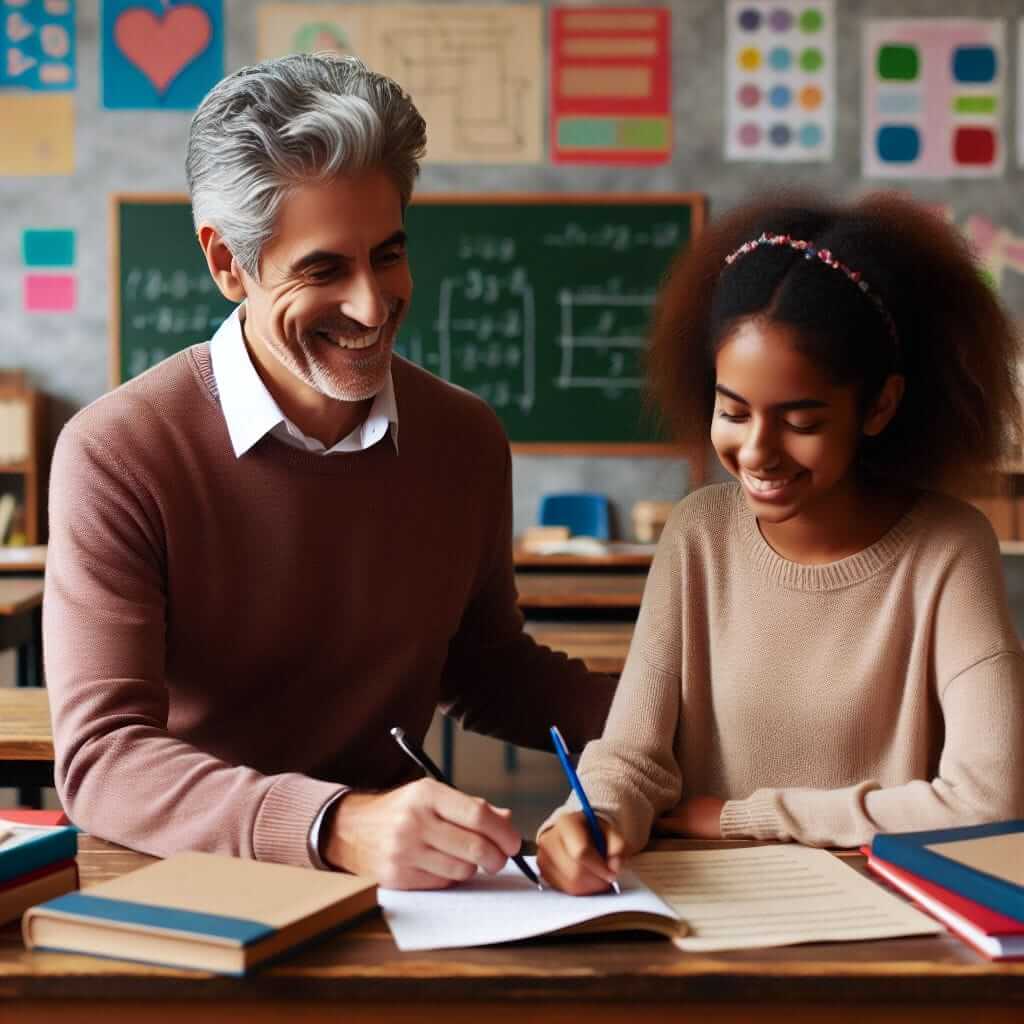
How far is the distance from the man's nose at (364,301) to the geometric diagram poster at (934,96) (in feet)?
16.4

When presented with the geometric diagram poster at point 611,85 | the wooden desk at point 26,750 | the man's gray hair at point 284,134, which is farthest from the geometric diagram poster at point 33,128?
the man's gray hair at point 284,134

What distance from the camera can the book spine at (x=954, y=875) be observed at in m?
1.03

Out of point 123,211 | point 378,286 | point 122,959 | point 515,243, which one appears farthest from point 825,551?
point 123,211

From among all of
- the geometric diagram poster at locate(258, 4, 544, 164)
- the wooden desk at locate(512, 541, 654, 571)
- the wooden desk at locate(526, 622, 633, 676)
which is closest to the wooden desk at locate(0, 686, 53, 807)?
the wooden desk at locate(526, 622, 633, 676)

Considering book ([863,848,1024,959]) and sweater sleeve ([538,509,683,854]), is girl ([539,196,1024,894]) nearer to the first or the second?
sweater sleeve ([538,509,683,854])

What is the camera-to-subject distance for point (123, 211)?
5996 mm

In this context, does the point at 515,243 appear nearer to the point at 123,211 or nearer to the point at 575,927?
the point at 123,211

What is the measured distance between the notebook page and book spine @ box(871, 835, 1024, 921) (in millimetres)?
30

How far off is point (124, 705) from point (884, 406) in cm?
82

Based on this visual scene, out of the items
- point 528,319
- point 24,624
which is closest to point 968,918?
point 24,624

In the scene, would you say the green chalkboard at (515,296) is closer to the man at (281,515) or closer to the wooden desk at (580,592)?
the wooden desk at (580,592)

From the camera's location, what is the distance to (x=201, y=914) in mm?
1000

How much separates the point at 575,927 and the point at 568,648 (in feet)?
6.45

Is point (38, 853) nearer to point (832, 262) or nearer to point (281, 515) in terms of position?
point (281, 515)
